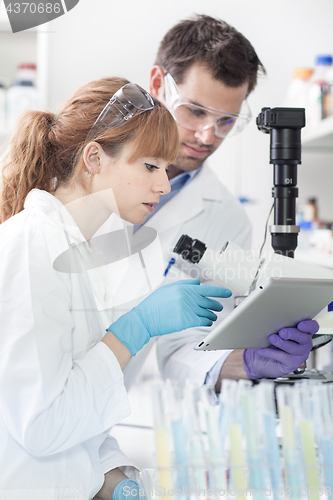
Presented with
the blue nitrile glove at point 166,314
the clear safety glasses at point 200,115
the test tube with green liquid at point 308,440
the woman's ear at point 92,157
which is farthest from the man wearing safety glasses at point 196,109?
the test tube with green liquid at point 308,440

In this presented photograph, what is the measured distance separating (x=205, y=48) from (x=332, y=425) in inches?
41.6

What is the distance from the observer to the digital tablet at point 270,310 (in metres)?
0.70

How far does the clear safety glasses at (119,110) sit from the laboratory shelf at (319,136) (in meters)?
0.88

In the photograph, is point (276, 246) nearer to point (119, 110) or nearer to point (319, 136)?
point (119, 110)

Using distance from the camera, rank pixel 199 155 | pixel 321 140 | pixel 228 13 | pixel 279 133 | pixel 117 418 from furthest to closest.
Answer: pixel 321 140, pixel 199 155, pixel 228 13, pixel 279 133, pixel 117 418

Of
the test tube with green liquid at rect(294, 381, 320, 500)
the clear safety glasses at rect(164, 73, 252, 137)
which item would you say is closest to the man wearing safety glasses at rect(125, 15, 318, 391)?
the clear safety glasses at rect(164, 73, 252, 137)

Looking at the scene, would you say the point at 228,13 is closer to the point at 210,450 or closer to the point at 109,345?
the point at 109,345

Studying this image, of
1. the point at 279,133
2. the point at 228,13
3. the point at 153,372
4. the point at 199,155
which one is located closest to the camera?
the point at 279,133

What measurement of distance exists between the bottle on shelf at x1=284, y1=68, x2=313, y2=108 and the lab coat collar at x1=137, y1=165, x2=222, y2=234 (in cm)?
37

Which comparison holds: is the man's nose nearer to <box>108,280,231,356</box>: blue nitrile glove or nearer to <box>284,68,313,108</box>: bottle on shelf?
<box>284,68,313,108</box>: bottle on shelf

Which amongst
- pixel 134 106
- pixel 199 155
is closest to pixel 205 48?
pixel 199 155

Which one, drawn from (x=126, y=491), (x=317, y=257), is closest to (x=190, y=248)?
(x=126, y=491)

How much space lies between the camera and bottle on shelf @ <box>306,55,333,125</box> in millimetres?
1598

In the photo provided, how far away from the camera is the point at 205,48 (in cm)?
130
